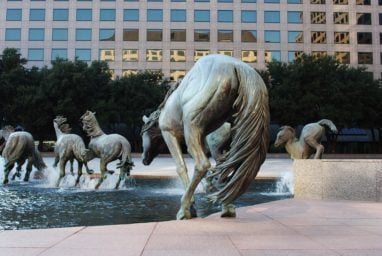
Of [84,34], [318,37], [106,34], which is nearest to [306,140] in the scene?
[106,34]

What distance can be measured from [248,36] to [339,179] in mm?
68254

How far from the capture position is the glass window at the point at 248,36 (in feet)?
249

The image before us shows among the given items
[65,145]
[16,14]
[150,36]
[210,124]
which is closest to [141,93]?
[150,36]

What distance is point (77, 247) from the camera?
450 centimetres

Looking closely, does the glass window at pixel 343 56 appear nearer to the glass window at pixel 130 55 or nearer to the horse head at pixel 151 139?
the glass window at pixel 130 55

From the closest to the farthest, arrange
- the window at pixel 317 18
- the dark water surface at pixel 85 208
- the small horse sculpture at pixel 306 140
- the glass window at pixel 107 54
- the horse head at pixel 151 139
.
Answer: the dark water surface at pixel 85 208 < the horse head at pixel 151 139 < the small horse sculpture at pixel 306 140 < the glass window at pixel 107 54 < the window at pixel 317 18

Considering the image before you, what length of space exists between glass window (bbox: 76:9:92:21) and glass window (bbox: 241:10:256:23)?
89.1 ft

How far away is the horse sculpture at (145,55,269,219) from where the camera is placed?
623 centimetres

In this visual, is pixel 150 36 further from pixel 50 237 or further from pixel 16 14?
pixel 50 237

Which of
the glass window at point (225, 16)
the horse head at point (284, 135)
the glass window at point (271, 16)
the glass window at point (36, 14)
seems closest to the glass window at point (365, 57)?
the glass window at point (271, 16)

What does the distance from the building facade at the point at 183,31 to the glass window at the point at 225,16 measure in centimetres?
18

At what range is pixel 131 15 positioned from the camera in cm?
7531

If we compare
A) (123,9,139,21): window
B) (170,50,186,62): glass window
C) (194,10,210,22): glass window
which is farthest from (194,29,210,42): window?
(123,9,139,21): window

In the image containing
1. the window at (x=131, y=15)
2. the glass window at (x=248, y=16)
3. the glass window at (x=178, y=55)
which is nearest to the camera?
the glass window at (x=178, y=55)
